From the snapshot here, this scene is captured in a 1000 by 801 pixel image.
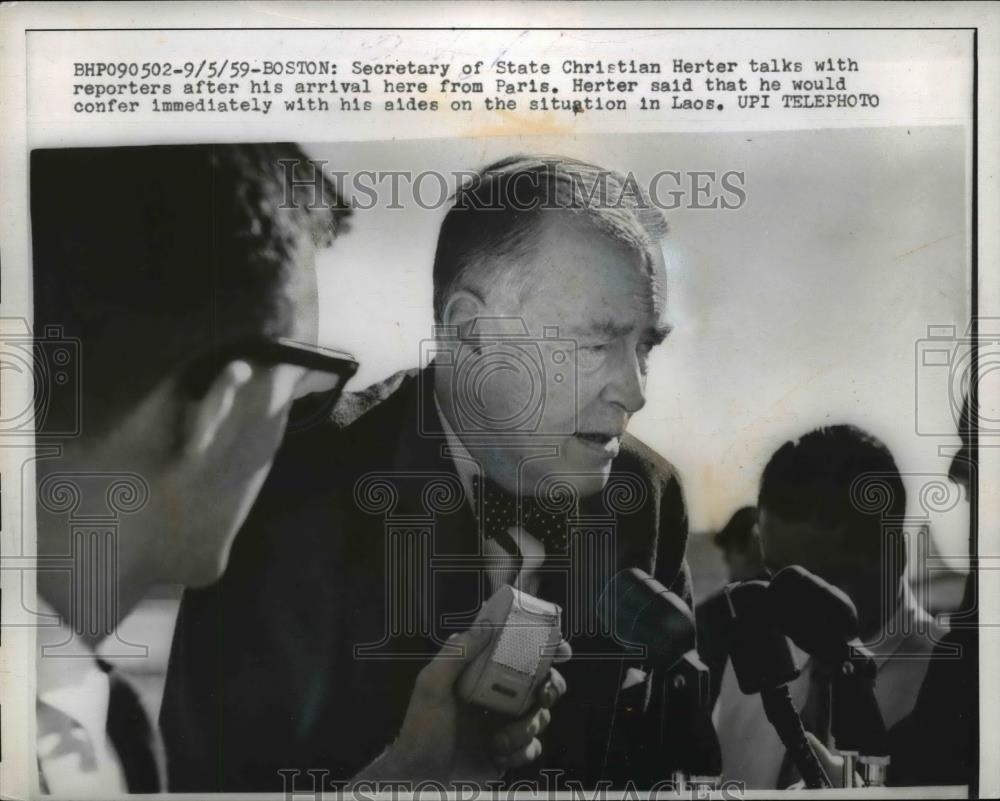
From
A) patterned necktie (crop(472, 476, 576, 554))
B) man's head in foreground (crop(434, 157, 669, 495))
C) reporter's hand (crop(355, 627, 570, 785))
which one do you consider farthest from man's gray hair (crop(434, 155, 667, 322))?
reporter's hand (crop(355, 627, 570, 785))

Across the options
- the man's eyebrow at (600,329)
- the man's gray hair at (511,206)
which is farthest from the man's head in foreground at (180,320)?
the man's eyebrow at (600,329)

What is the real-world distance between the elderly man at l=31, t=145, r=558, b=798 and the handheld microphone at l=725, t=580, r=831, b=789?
81 centimetres

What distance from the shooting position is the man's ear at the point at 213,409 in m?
3.00

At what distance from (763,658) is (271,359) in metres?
1.77

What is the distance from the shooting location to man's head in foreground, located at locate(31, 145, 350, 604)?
2.99m

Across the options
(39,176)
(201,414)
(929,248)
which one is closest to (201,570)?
(201,414)

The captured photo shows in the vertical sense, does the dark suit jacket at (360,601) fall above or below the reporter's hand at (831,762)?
above

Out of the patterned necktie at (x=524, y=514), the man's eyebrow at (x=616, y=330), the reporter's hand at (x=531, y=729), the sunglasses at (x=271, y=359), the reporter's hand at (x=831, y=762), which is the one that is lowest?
the reporter's hand at (x=831, y=762)

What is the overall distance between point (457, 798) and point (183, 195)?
6.61ft

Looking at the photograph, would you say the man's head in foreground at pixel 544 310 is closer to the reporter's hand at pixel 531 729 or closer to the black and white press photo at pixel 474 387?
the black and white press photo at pixel 474 387

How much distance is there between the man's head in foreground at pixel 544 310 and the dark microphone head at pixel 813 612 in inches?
28.2

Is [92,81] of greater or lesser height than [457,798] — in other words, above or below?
above

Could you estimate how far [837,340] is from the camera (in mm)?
3047

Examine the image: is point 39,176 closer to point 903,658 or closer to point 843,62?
point 843,62
